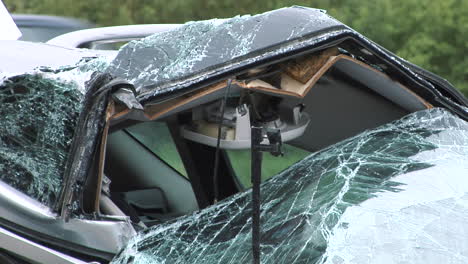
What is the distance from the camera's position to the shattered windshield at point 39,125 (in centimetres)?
265

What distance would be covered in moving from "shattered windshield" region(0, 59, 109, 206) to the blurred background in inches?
189

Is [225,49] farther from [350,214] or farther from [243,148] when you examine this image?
[350,214]

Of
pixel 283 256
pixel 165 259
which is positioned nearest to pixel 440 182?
pixel 283 256

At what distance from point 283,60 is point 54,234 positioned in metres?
0.93

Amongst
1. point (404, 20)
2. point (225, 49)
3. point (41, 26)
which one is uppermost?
point (225, 49)

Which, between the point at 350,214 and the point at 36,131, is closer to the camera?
Answer: the point at 350,214

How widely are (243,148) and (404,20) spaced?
5160 millimetres

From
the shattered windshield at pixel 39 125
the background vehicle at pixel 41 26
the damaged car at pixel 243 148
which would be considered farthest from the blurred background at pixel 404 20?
the shattered windshield at pixel 39 125

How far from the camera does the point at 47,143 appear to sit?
2689mm

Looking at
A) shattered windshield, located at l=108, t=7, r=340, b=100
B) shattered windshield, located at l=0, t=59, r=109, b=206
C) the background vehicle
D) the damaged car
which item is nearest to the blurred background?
the background vehicle

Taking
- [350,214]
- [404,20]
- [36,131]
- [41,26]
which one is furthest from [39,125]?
[404,20]

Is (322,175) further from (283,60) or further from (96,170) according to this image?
(96,170)

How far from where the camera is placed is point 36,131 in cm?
274

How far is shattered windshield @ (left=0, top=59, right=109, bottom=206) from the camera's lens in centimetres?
265
